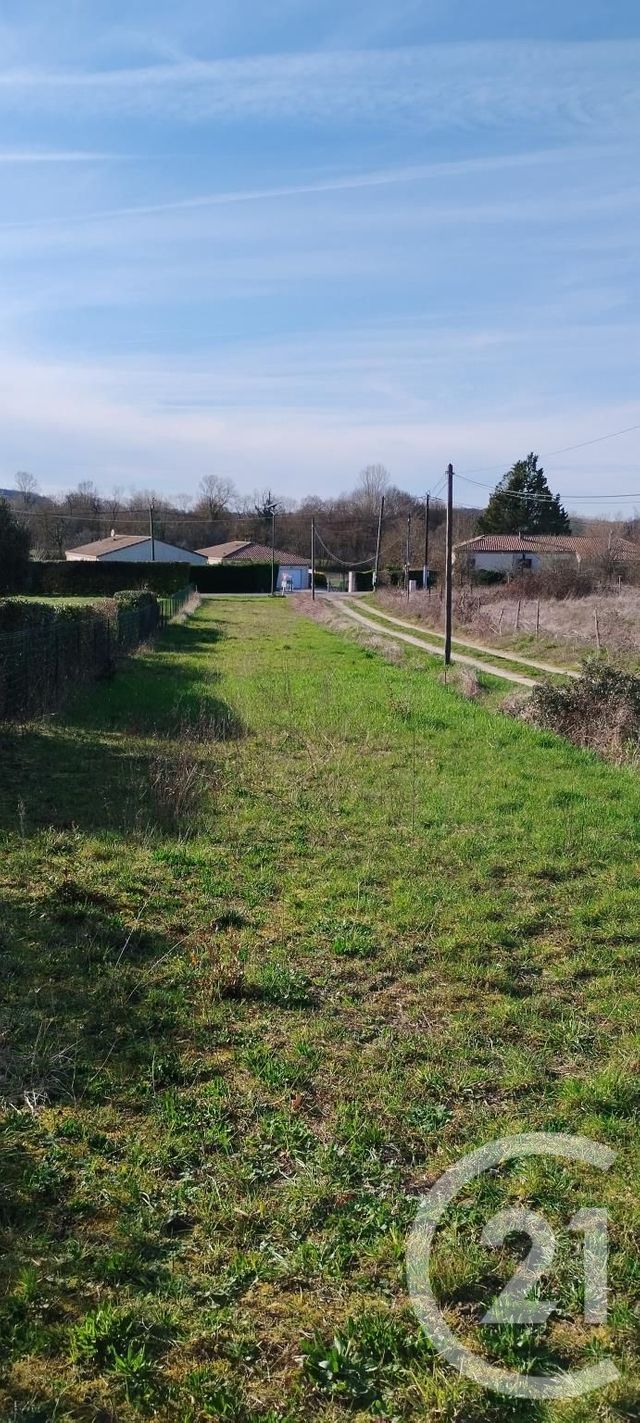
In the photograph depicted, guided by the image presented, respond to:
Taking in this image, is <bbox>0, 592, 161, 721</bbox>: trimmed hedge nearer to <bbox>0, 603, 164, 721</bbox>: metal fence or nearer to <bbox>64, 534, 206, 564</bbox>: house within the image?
<bbox>0, 603, 164, 721</bbox>: metal fence

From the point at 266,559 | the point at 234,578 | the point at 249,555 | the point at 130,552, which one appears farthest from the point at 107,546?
the point at 266,559

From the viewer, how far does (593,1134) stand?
141 inches

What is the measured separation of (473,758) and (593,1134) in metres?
7.70

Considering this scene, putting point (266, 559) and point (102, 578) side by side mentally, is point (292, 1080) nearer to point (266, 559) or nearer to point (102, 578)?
A: point (102, 578)

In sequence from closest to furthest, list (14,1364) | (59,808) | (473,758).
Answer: (14,1364), (59,808), (473,758)

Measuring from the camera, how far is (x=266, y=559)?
81250 mm

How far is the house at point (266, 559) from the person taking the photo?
254ft

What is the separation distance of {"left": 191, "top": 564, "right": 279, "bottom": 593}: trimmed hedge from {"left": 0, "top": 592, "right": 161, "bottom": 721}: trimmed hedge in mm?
52041

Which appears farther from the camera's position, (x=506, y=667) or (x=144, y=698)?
(x=506, y=667)

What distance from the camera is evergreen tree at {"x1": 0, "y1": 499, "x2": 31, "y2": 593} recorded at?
1963 centimetres

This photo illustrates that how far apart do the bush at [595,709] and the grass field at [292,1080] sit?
3.28 metres

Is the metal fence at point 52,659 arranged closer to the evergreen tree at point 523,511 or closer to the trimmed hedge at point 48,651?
the trimmed hedge at point 48,651

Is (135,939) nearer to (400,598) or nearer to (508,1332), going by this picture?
(508,1332)

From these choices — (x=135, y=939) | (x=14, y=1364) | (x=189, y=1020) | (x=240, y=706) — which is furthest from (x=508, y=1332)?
(x=240, y=706)
